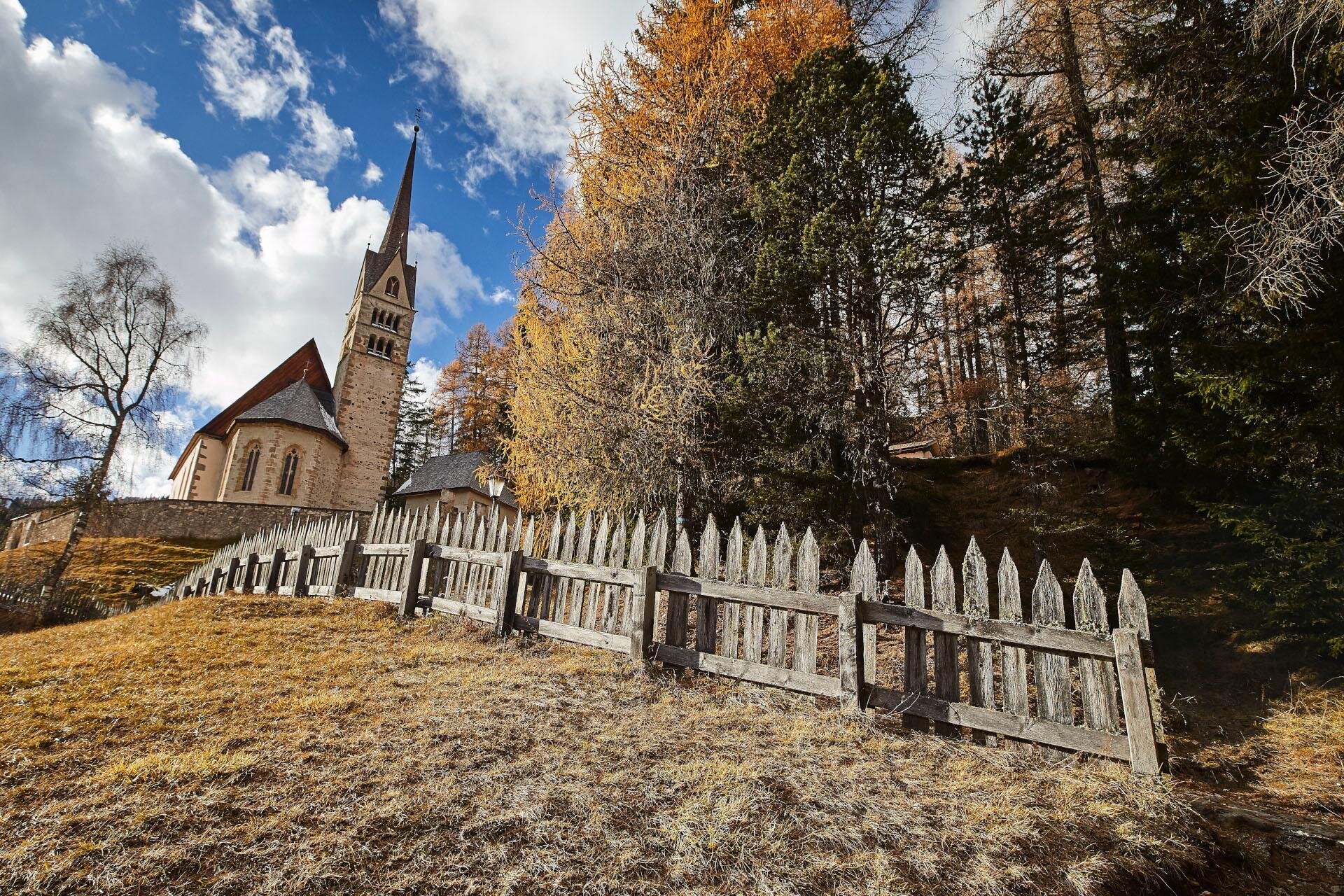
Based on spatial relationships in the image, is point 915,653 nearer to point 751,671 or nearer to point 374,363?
point 751,671

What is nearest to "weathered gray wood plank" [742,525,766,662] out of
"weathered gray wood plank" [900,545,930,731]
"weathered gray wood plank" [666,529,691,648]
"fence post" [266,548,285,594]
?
"weathered gray wood plank" [666,529,691,648]

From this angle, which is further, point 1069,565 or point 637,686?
point 1069,565

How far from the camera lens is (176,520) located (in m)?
25.5

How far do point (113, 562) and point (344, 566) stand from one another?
20247 mm

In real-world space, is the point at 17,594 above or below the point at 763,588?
below

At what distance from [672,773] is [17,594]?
22654mm

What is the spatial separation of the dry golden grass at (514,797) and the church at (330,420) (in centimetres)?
2961

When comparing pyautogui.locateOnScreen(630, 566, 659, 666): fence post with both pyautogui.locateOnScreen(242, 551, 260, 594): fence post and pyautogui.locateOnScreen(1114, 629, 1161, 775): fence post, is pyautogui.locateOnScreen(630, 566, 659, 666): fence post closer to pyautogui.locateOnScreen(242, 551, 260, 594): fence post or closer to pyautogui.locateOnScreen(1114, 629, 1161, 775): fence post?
pyautogui.locateOnScreen(1114, 629, 1161, 775): fence post

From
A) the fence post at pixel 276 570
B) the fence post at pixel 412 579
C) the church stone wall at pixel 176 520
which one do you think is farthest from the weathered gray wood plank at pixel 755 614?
the church stone wall at pixel 176 520

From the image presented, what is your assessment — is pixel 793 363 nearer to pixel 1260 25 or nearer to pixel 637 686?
pixel 637 686

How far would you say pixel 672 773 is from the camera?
3221 mm

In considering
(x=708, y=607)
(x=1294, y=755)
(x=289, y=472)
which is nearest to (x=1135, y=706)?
(x=1294, y=755)

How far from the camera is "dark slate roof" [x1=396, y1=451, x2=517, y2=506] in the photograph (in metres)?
31.0

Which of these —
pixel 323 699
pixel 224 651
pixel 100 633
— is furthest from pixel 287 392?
pixel 323 699
